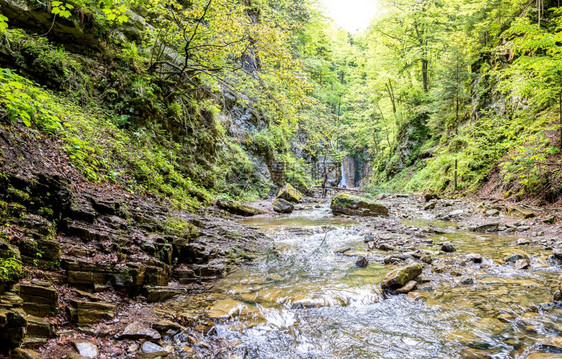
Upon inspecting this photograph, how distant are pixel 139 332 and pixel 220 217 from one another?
19.7 feet

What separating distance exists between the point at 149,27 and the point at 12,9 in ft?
12.3

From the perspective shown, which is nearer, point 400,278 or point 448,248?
point 400,278

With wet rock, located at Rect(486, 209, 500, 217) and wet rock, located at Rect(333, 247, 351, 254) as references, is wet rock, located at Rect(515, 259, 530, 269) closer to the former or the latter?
wet rock, located at Rect(333, 247, 351, 254)

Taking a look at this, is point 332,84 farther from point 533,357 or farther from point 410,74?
point 533,357

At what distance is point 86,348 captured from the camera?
227 centimetres

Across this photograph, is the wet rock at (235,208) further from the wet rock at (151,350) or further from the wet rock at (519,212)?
the wet rock at (519,212)

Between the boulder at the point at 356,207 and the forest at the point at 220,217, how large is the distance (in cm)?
6

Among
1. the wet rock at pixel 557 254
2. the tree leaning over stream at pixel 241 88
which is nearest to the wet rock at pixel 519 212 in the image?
the tree leaning over stream at pixel 241 88

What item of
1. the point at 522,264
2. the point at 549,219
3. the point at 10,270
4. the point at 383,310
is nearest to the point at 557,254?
the point at 522,264

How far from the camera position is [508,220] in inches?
314

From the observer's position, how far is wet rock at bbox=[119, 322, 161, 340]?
8.55 feet

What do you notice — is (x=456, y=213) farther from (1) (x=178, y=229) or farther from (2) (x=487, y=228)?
(1) (x=178, y=229)

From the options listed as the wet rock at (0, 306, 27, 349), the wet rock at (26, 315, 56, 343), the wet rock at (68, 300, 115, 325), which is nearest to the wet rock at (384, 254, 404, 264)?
the wet rock at (68, 300, 115, 325)

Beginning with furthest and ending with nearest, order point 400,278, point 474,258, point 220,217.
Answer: point 220,217, point 474,258, point 400,278
